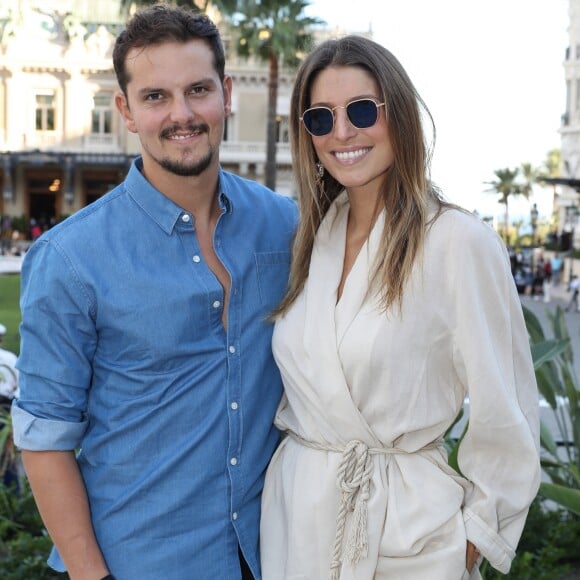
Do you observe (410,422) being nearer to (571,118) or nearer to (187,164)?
(187,164)

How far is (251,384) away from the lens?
7.39 ft

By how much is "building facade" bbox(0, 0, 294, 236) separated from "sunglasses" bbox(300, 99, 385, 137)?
40167 mm

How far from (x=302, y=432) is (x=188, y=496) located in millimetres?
324

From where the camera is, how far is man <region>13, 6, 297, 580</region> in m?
2.11

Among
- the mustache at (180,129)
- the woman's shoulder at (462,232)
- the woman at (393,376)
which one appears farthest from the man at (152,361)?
the woman's shoulder at (462,232)

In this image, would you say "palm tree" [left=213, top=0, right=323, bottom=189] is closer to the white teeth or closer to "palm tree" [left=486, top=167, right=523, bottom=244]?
the white teeth

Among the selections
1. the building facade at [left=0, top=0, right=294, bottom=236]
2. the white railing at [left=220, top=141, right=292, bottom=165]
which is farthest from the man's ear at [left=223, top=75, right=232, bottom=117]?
the white railing at [left=220, top=141, right=292, bottom=165]

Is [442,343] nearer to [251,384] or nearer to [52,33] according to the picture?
[251,384]

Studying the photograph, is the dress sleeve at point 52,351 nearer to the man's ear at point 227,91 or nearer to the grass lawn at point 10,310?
the man's ear at point 227,91

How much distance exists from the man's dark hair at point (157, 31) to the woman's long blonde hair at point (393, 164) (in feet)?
0.94

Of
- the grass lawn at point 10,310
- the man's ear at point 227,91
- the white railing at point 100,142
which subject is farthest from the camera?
the white railing at point 100,142

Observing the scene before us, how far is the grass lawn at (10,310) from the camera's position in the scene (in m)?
13.2

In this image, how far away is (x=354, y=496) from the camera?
215 cm

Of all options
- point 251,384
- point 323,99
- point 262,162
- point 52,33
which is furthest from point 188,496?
point 52,33
